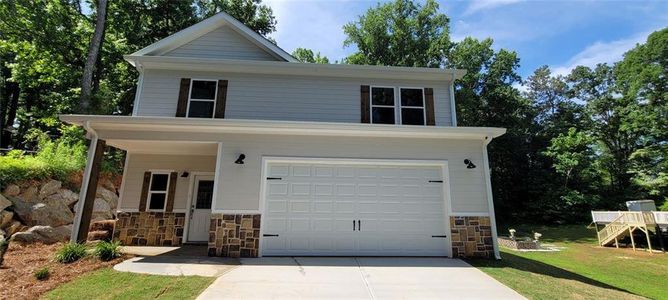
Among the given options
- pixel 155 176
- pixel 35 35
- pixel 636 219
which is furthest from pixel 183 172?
pixel 636 219

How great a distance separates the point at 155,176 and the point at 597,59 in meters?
36.9

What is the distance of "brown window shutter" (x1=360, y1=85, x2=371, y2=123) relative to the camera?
31.0 feet

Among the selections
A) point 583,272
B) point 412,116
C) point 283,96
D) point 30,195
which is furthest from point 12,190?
point 583,272

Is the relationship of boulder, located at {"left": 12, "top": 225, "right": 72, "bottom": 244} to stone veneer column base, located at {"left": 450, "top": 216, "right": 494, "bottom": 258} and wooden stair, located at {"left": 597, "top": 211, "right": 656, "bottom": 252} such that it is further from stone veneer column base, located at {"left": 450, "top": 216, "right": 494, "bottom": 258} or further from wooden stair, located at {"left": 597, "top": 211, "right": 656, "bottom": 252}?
wooden stair, located at {"left": 597, "top": 211, "right": 656, "bottom": 252}

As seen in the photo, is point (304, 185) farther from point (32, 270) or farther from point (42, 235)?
point (42, 235)

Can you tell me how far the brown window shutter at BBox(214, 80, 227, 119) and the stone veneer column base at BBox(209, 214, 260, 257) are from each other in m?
3.32

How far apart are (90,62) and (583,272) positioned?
2094 cm

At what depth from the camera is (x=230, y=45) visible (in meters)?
10.4

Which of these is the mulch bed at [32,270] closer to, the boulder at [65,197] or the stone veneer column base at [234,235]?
the stone veneer column base at [234,235]

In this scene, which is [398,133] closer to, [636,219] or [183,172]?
[183,172]

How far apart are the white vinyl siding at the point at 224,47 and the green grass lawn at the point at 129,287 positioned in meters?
7.25

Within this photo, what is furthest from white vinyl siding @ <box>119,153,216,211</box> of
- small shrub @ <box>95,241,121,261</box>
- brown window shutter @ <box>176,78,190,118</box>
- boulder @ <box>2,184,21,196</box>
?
small shrub @ <box>95,241,121,261</box>

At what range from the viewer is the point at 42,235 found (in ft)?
25.4

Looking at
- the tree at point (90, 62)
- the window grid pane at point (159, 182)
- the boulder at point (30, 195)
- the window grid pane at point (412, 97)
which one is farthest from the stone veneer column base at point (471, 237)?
the tree at point (90, 62)
